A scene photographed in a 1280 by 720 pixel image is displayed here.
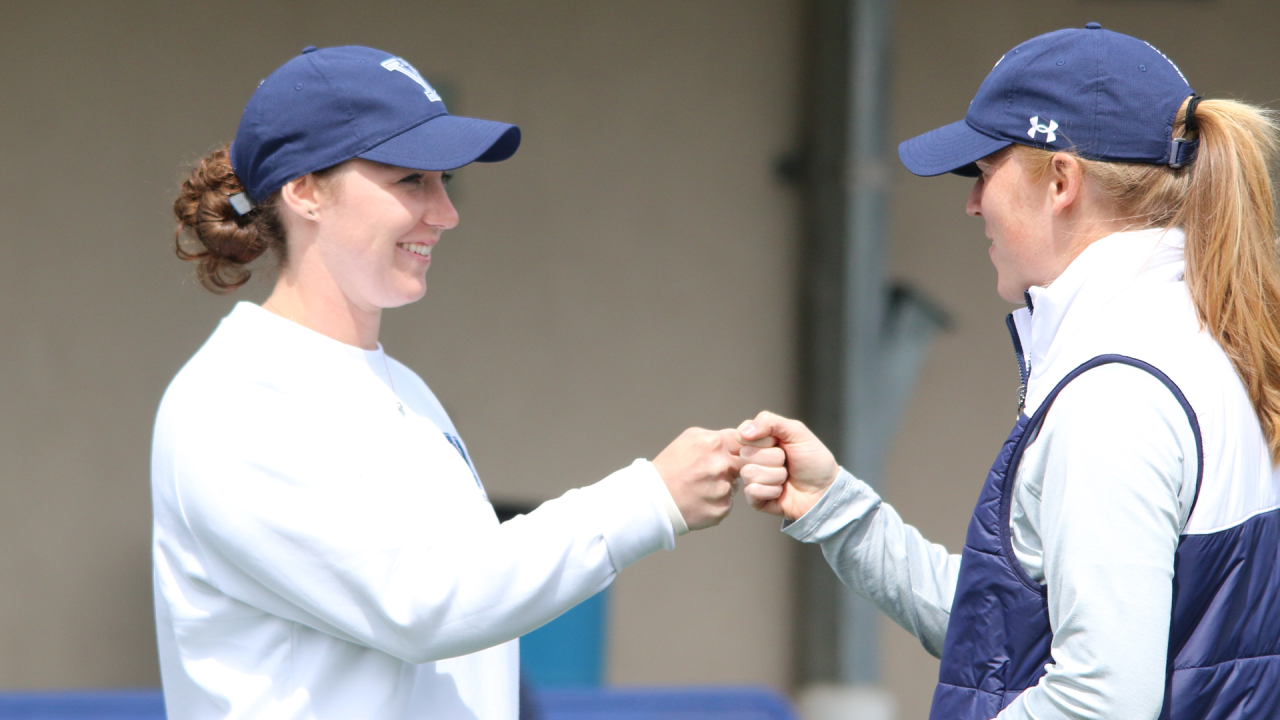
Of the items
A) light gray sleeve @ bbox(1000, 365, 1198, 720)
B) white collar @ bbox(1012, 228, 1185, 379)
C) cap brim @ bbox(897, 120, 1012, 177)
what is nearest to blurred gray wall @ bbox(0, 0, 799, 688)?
cap brim @ bbox(897, 120, 1012, 177)

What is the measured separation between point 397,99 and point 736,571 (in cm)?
366

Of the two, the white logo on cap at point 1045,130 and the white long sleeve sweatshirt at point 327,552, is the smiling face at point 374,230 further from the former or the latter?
the white logo on cap at point 1045,130

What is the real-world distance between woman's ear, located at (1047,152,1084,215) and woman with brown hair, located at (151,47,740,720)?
22.0 inches

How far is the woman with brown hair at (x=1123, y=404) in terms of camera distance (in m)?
1.22

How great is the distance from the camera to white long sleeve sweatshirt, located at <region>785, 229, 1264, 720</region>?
1.21 m

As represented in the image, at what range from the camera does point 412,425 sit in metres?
1.72

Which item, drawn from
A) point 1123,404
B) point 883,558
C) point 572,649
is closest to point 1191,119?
point 1123,404

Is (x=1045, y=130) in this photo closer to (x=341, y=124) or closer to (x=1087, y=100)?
(x=1087, y=100)

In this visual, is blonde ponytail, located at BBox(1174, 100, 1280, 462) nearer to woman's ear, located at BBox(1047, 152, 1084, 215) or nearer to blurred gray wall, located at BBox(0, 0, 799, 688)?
woman's ear, located at BBox(1047, 152, 1084, 215)

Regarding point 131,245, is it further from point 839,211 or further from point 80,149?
point 839,211

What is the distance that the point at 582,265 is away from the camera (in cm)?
484

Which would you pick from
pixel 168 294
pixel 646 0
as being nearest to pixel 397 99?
pixel 168 294

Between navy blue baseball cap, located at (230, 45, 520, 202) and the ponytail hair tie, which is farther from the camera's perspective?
navy blue baseball cap, located at (230, 45, 520, 202)

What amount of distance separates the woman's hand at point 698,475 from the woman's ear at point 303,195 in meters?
0.60
